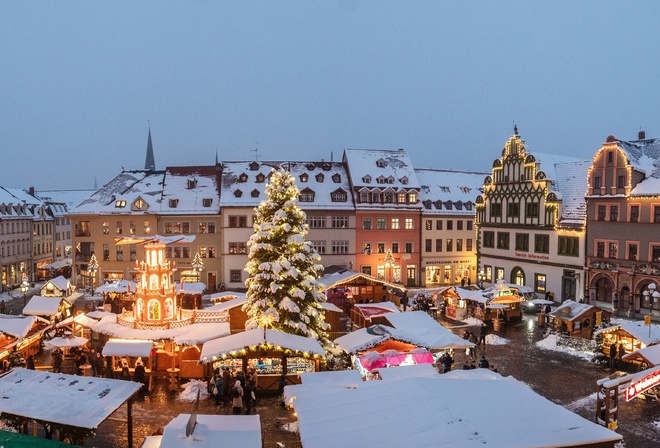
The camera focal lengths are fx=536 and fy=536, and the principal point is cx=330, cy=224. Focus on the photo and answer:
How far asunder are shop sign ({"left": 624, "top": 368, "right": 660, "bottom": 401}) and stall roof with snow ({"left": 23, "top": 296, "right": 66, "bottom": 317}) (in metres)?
29.4

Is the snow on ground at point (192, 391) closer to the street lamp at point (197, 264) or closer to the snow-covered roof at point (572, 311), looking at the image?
the snow-covered roof at point (572, 311)

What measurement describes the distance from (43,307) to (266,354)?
1698 cm

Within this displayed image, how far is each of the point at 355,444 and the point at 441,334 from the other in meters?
14.4

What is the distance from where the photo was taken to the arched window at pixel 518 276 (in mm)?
49041

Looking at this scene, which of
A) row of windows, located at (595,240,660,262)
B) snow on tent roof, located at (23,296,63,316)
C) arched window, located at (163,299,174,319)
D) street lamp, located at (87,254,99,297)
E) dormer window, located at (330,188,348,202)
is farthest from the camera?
dormer window, located at (330,188,348,202)

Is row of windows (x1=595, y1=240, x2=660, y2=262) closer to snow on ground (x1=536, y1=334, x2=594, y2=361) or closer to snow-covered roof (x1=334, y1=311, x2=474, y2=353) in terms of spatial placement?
snow on ground (x1=536, y1=334, x2=594, y2=361)

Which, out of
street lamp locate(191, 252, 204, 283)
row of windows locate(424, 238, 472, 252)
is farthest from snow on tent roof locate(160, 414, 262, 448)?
row of windows locate(424, 238, 472, 252)

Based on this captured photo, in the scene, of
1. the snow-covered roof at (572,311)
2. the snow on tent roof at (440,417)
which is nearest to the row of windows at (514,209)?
the snow-covered roof at (572,311)

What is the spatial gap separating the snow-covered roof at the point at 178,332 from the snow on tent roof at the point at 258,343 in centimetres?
189

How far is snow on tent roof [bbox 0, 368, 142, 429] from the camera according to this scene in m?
13.5

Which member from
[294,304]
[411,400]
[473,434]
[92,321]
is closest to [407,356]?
[294,304]

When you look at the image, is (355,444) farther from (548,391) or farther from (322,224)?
(322,224)

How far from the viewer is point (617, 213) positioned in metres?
40.2

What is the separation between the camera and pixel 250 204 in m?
52.8
